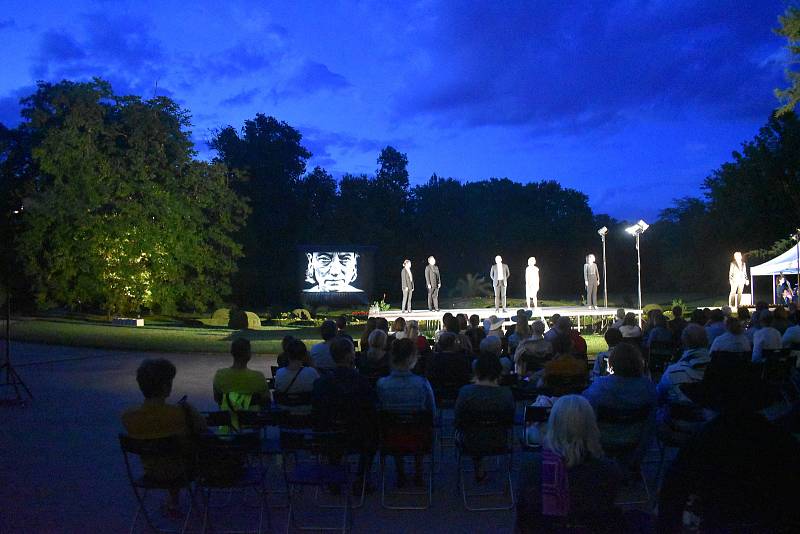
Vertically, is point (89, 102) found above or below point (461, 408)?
above

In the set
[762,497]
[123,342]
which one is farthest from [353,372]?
[123,342]

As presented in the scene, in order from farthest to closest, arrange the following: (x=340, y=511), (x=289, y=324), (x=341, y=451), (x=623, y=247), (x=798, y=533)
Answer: (x=623, y=247) < (x=289, y=324) < (x=340, y=511) < (x=341, y=451) < (x=798, y=533)

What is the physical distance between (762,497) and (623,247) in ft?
158

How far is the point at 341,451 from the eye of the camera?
5.38m

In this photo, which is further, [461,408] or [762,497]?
[461,408]

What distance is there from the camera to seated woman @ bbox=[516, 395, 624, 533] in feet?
9.85

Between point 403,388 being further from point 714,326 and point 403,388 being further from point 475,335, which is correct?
point 714,326

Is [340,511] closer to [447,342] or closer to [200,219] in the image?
[447,342]

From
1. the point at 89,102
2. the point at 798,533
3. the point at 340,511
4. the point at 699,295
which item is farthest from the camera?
the point at 699,295

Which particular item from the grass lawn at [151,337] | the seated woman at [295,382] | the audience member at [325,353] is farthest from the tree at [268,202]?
the seated woman at [295,382]

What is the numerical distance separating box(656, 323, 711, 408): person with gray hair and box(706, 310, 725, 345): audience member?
324cm

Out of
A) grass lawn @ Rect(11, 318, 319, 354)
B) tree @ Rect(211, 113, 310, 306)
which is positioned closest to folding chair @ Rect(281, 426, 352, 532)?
grass lawn @ Rect(11, 318, 319, 354)

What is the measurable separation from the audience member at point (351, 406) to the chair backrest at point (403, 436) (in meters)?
0.11

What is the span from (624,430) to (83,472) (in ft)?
16.2
